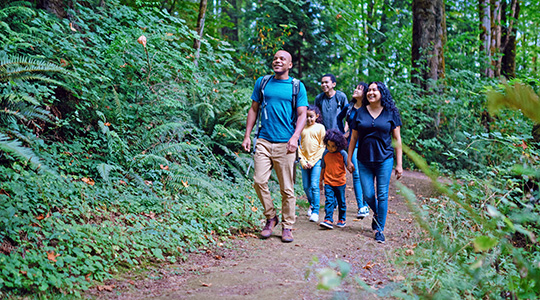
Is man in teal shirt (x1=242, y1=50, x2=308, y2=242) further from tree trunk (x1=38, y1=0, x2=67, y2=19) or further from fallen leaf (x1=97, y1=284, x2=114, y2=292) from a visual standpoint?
tree trunk (x1=38, y1=0, x2=67, y2=19)

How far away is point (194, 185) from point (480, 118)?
11.2 meters

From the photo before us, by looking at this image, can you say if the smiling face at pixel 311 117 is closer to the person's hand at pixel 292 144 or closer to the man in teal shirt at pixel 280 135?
the man in teal shirt at pixel 280 135

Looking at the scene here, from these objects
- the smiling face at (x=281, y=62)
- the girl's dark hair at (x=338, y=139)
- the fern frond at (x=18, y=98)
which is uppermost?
the smiling face at (x=281, y=62)

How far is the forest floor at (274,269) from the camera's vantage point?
12.3 feet

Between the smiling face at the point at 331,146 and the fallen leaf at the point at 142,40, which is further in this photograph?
the fallen leaf at the point at 142,40

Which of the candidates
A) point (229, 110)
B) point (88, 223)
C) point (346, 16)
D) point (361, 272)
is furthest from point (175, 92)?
point (346, 16)

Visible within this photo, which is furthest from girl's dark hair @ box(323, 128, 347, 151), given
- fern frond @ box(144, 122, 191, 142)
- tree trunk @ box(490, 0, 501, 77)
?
tree trunk @ box(490, 0, 501, 77)

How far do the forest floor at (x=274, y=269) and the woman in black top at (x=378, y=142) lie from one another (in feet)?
2.26

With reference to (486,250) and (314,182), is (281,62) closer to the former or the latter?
(314,182)

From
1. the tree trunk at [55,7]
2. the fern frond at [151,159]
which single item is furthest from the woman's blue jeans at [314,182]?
the tree trunk at [55,7]

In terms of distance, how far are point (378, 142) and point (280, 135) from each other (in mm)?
1410

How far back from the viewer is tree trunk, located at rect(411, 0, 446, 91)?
14078 millimetres

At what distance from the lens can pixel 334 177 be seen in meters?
6.63

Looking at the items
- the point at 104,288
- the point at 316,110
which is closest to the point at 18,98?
the point at 104,288
